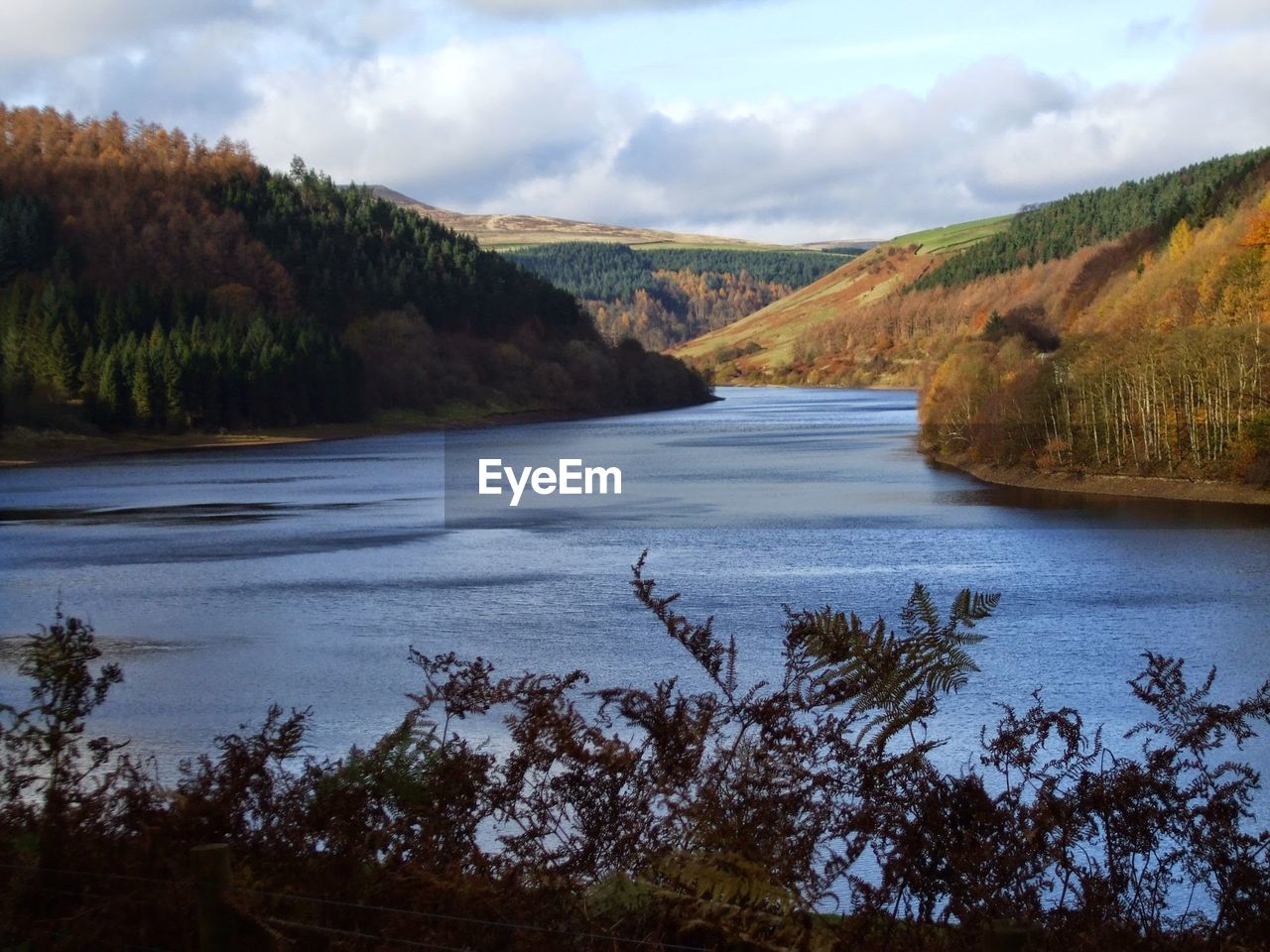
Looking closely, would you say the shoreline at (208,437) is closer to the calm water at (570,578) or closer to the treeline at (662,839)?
the calm water at (570,578)

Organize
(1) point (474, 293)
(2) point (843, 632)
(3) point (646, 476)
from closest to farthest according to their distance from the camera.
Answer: (2) point (843, 632), (3) point (646, 476), (1) point (474, 293)

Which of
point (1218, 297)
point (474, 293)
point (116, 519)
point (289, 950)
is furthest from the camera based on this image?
point (474, 293)

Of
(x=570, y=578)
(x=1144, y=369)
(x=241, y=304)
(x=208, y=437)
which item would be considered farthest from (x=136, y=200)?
(x=570, y=578)

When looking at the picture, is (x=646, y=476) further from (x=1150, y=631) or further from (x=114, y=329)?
(x=114, y=329)

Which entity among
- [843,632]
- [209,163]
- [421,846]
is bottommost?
[421,846]

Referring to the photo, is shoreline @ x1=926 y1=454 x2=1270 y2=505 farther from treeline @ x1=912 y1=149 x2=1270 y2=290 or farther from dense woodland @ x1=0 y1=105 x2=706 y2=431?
treeline @ x1=912 y1=149 x2=1270 y2=290

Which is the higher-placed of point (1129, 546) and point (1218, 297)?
point (1218, 297)

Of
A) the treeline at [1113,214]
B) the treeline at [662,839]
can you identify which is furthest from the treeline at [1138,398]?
the treeline at [1113,214]

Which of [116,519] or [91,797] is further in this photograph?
[116,519]

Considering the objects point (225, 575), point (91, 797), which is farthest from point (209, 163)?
point (91, 797)
